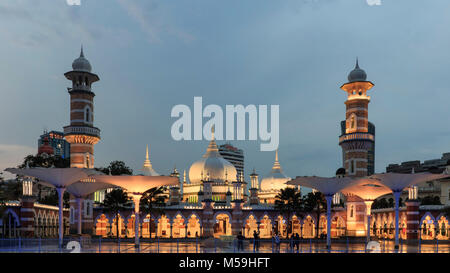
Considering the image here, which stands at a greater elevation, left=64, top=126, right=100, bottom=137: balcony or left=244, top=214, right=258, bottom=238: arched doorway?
left=64, top=126, right=100, bottom=137: balcony

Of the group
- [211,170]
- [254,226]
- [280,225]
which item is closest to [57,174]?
[254,226]

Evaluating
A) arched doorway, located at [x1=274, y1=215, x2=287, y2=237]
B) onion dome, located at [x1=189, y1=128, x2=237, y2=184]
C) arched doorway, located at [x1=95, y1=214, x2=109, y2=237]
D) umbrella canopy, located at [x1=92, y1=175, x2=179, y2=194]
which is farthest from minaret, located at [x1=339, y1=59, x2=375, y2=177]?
arched doorway, located at [x1=95, y1=214, x2=109, y2=237]

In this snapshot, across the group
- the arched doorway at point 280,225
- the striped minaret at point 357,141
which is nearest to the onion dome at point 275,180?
the arched doorway at point 280,225

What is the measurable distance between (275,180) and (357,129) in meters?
37.2

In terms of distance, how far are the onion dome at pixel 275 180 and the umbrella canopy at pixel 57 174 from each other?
58.6 meters

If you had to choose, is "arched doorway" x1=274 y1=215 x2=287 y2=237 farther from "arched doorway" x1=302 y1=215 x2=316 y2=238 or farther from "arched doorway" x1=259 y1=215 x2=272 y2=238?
"arched doorway" x1=302 y1=215 x2=316 y2=238

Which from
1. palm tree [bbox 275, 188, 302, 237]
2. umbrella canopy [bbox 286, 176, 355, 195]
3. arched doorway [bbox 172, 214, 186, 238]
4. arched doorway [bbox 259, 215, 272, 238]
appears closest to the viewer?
umbrella canopy [bbox 286, 176, 355, 195]

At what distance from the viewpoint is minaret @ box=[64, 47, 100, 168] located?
5794cm

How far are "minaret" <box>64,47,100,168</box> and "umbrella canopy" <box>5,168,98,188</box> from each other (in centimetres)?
1602

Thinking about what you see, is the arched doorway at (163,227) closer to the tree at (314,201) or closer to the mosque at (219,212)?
the mosque at (219,212)
